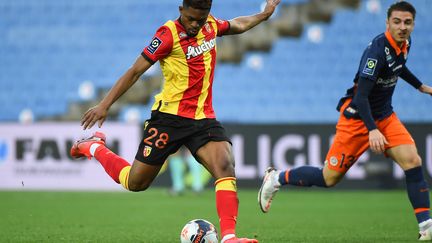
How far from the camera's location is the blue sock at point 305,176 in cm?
795

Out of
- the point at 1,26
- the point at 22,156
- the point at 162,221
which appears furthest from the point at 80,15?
the point at 162,221

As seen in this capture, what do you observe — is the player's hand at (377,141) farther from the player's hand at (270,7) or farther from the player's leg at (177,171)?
the player's leg at (177,171)

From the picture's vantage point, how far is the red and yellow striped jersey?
6156mm

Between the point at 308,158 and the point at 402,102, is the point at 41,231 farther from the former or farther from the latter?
the point at 402,102

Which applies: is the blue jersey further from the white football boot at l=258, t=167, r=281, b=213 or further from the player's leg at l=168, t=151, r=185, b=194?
the player's leg at l=168, t=151, r=185, b=194

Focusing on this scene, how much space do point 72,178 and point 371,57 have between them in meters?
9.88

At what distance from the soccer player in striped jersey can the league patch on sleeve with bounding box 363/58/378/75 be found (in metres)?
1.41

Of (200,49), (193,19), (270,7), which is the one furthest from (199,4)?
(270,7)

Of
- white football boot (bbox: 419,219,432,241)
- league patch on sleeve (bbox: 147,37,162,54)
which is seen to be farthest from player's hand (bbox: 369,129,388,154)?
league patch on sleeve (bbox: 147,37,162,54)

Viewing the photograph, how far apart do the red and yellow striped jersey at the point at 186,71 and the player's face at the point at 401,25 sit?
174 centimetres

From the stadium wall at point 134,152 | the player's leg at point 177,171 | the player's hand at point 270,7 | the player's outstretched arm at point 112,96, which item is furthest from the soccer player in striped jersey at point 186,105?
the stadium wall at point 134,152

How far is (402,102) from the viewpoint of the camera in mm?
17281

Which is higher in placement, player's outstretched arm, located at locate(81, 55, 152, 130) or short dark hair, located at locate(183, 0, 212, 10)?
short dark hair, located at locate(183, 0, 212, 10)

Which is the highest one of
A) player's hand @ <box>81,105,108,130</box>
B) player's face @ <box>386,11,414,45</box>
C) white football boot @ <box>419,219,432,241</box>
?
player's face @ <box>386,11,414,45</box>
